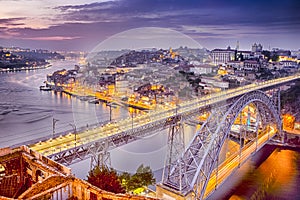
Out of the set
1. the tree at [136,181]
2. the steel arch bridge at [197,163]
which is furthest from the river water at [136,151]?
the steel arch bridge at [197,163]

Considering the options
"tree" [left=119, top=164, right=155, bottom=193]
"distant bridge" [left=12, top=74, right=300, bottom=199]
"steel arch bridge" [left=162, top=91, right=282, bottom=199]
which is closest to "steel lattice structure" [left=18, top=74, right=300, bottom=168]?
"distant bridge" [left=12, top=74, right=300, bottom=199]

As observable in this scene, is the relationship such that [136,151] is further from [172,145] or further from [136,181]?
[136,181]

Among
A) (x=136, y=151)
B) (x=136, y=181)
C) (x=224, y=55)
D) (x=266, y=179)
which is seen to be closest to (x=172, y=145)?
(x=136, y=181)

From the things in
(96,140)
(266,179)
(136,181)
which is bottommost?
(266,179)

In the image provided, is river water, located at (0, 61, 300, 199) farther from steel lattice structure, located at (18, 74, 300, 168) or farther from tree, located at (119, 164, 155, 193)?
steel lattice structure, located at (18, 74, 300, 168)

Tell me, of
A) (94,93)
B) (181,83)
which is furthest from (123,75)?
(181,83)

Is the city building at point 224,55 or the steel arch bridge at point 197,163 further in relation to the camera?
the city building at point 224,55

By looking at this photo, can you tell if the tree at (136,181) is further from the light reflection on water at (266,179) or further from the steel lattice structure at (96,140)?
the light reflection on water at (266,179)

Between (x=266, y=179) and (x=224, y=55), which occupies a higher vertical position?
(x=224, y=55)

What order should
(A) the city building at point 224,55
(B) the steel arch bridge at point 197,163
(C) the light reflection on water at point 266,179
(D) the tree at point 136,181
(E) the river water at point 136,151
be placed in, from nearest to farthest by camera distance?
(B) the steel arch bridge at point 197,163 → (D) the tree at point 136,181 → (C) the light reflection on water at point 266,179 → (E) the river water at point 136,151 → (A) the city building at point 224,55
